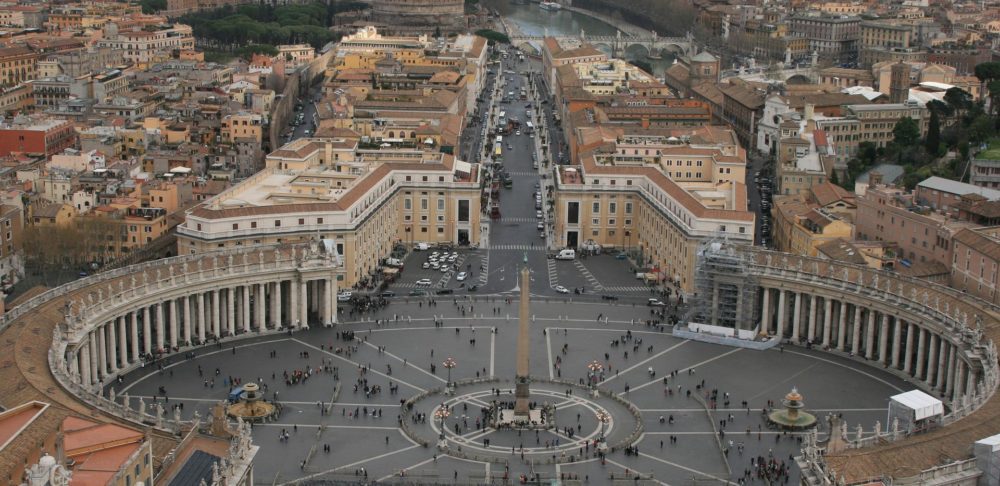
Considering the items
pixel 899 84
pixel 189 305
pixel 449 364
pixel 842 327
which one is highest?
pixel 899 84

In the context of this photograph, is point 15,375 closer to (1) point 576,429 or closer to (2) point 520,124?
(1) point 576,429

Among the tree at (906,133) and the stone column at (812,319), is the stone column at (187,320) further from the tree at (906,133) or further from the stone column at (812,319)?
the tree at (906,133)

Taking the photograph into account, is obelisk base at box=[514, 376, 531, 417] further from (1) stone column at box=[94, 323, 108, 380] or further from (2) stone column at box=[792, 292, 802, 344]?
(2) stone column at box=[792, 292, 802, 344]

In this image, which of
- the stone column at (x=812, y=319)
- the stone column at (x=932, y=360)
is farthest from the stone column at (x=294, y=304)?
the stone column at (x=932, y=360)

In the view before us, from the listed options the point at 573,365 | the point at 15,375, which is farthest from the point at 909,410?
the point at 15,375

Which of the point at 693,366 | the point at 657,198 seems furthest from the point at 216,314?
the point at 657,198

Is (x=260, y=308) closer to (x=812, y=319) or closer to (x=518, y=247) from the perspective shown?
(x=518, y=247)
